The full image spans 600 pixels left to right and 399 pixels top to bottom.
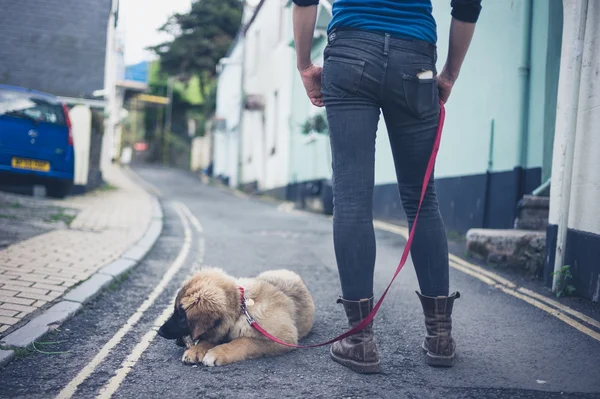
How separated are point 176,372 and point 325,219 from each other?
9160 millimetres

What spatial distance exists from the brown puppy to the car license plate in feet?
30.7

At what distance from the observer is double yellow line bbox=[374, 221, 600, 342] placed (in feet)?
12.2

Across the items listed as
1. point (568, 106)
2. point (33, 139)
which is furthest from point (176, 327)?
point (33, 139)

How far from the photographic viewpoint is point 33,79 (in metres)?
17.4

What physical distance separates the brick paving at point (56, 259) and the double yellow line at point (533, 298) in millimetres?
3594

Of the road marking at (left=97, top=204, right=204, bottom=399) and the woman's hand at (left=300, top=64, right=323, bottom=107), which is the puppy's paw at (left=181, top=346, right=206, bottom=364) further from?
the woman's hand at (left=300, top=64, right=323, bottom=107)

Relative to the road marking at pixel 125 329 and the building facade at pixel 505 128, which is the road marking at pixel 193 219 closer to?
the road marking at pixel 125 329

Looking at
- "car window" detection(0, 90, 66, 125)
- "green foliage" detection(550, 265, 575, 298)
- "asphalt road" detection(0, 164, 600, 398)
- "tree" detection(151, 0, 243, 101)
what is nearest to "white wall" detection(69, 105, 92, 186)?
"car window" detection(0, 90, 66, 125)

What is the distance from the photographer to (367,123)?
2.79 metres

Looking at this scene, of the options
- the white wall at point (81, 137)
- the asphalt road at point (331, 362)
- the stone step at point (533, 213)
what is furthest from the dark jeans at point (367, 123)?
the white wall at point (81, 137)

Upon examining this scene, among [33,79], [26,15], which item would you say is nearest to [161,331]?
[26,15]

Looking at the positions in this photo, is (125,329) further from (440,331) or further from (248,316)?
(440,331)

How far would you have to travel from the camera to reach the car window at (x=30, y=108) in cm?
1083

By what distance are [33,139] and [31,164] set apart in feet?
1.66
